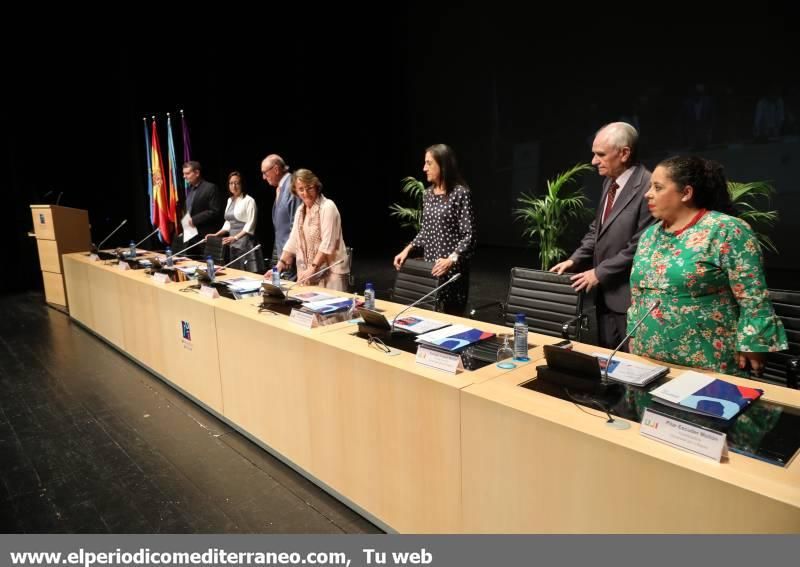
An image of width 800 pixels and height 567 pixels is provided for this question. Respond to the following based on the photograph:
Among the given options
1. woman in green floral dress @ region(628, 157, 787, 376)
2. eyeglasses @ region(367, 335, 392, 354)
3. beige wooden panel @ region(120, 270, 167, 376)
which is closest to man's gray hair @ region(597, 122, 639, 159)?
woman in green floral dress @ region(628, 157, 787, 376)

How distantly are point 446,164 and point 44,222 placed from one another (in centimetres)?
434

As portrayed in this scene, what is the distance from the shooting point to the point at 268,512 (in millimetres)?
1883

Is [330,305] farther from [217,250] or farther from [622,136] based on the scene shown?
[217,250]

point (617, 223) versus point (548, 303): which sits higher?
point (617, 223)

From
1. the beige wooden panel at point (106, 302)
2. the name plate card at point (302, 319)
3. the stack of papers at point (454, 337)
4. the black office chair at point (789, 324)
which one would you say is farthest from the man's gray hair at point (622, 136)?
the beige wooden panel at point (106, 302)

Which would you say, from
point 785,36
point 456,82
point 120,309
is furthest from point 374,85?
point 120,309

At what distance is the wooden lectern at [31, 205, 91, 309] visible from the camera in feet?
16.4

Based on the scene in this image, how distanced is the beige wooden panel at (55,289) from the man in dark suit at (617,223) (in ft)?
16.4

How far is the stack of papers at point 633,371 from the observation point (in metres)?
1.37

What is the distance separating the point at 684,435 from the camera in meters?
1.04

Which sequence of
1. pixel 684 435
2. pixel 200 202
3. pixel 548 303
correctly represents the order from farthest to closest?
pixel 200 202
pixel 548 303
pixel 684 435

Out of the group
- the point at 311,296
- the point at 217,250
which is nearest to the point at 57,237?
the point at 217,250

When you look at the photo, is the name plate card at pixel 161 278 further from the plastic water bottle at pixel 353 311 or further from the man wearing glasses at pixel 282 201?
the plastic water bottle at pixel 353 311

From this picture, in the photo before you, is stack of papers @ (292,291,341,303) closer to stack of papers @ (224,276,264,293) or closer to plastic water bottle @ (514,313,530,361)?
stack of papers @ (224,276,264,293)
